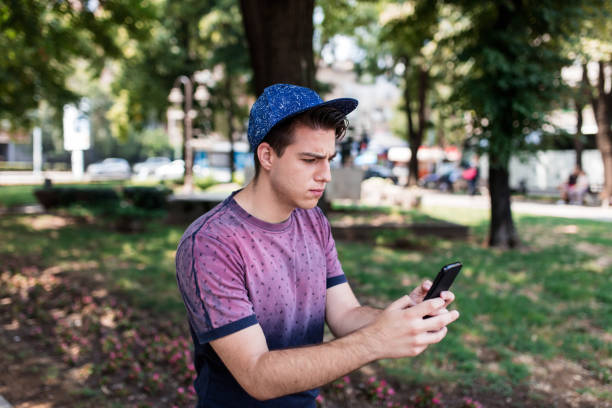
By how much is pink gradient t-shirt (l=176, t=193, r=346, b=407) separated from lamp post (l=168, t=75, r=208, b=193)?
21481 millimetres

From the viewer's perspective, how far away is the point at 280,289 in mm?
1871

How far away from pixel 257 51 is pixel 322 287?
4.77 metres

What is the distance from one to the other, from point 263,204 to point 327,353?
1.89 ft

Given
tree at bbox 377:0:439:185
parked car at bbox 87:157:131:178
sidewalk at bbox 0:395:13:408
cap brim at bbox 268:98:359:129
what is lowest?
sidewalk at bbox 0:395:13:408

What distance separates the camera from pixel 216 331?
1.66 meters

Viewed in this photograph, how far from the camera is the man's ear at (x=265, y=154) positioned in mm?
1871

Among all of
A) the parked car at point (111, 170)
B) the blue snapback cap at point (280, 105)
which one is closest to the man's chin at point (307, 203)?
the blue snapback cap at point (280, 105)

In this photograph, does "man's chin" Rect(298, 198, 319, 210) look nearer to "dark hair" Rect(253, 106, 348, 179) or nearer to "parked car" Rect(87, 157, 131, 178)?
"dark hair" Rect(253, 106, 348, 179)

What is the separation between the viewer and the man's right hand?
5.32ft

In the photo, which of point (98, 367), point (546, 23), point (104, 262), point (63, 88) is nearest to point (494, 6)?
point (546, 23)

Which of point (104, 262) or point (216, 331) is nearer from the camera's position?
point (216, 331)

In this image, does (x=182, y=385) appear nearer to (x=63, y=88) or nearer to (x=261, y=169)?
(x=261, y=169)

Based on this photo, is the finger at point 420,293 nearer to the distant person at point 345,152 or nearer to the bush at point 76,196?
the bush at point 76,196

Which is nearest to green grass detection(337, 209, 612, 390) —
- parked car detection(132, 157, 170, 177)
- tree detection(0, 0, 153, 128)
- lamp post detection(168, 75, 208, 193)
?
tree detection(0, 0, 153, 128)
